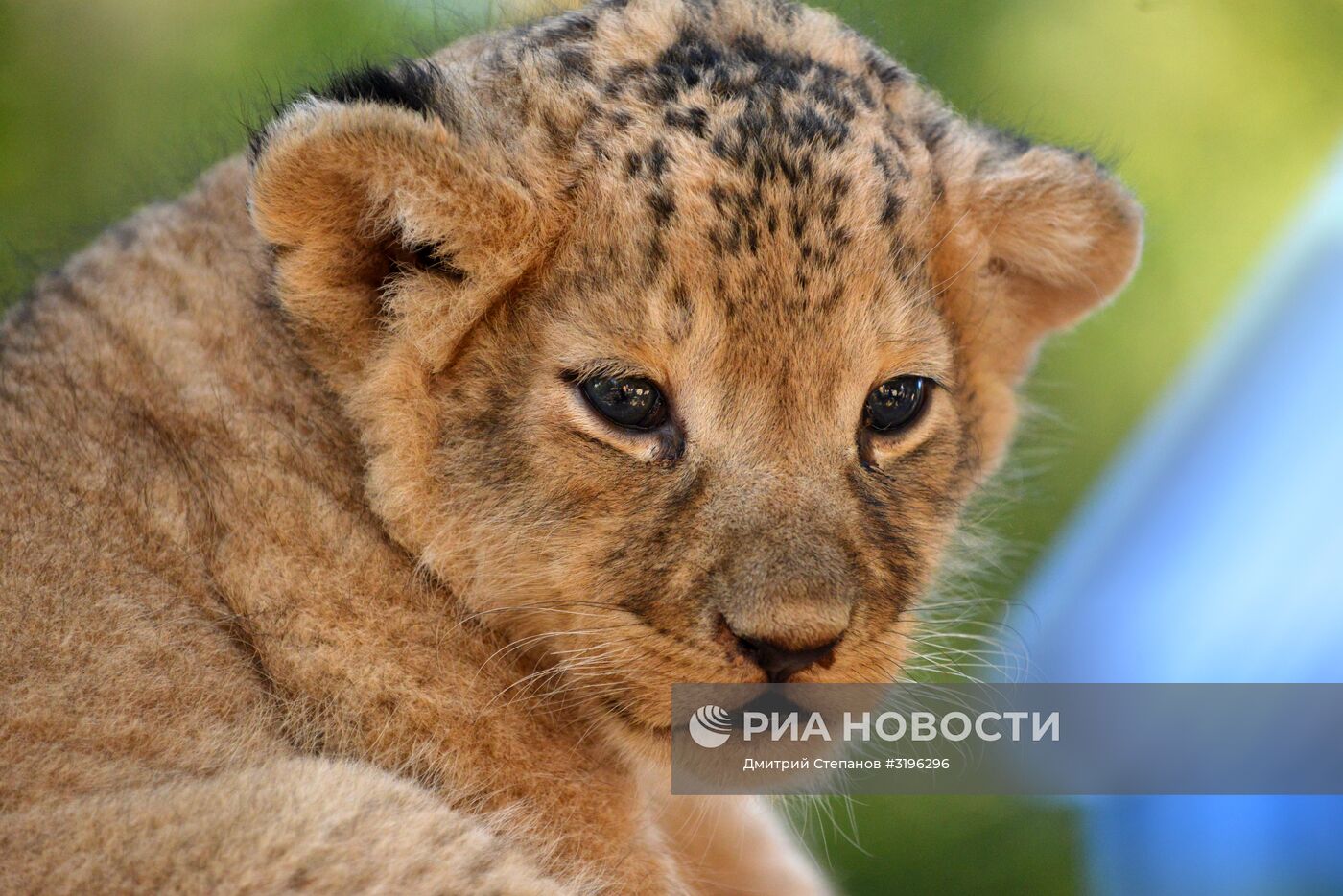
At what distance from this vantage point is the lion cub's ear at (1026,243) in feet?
9.54

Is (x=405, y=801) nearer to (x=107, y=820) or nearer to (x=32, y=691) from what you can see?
(x=107, y=820)

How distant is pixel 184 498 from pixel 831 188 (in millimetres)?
1270

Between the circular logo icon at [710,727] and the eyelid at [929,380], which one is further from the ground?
the eyelid at [929,380]

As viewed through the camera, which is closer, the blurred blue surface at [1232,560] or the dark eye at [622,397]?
the dark eye at [622,397]

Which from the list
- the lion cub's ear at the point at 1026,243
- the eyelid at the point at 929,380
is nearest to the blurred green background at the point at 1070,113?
the lion cub's ear at the point at 1026,243

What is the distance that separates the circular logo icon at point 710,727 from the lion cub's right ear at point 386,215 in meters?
0.78

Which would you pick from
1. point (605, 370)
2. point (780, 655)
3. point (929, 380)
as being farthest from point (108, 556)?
point (929, 380)

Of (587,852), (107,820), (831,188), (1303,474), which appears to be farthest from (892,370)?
(1303,474)

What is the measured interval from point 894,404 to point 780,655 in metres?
0.60

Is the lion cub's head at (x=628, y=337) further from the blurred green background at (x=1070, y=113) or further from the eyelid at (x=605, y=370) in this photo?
the blurred green background at (x=1070, y=113)

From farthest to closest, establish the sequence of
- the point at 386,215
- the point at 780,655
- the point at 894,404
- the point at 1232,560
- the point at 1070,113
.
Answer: the point at 1070,113
the point at 1232,560
the point at 894,404
the point at 386,215
the point at 780,655

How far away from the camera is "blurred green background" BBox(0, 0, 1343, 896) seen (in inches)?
174

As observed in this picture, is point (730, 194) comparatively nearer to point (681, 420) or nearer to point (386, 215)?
point (681, 420)

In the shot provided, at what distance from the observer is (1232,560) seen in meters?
4.21
